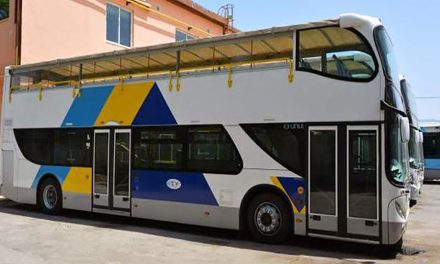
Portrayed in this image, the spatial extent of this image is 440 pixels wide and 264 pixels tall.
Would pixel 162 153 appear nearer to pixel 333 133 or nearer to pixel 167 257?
pixel 167 257

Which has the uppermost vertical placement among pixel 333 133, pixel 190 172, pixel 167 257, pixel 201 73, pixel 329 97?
pixel 201 73

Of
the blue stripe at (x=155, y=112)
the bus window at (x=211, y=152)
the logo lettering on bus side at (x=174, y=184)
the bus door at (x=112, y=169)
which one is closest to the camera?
the bus window at (x=211, y=152)

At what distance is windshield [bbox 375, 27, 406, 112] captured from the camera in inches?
330

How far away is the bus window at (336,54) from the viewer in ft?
28.4

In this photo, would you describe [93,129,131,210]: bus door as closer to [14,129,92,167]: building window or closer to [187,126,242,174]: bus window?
[14,129,92,167]: building window

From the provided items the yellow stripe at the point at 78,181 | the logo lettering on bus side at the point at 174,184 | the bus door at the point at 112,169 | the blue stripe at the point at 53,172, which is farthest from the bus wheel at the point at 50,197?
the logo lettering on bus side at the point at 174,184

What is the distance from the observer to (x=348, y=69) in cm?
884

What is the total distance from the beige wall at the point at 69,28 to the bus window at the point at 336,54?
39.5 ft

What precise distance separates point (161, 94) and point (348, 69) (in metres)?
4.27

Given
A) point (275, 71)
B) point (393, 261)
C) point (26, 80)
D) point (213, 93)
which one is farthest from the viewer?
point (26, 80)

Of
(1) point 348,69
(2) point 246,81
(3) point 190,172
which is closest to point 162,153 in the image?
(3) point 190,172

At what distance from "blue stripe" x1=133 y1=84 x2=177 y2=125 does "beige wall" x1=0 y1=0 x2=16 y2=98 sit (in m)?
8.85

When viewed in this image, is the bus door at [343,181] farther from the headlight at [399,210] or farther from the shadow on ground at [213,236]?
the shadow on ground at [213,236]

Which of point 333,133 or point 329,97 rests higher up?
point 329,97
